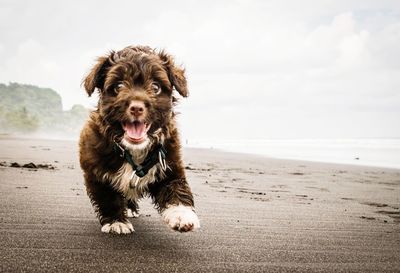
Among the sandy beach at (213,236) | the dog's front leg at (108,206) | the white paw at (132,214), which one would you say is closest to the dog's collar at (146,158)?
the dog's front leg at (108,206)

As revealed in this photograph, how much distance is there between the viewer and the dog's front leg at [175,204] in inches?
145

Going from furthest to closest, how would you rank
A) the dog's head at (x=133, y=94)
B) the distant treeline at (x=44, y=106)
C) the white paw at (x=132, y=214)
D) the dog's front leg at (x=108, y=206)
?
the distant treeline at (x=44, y=106) → the white paw at (x=132, y=214) → the dog's front leg at (x=108, y=206) → the dog's head at (x=133, y=94)

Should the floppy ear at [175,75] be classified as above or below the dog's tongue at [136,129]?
above

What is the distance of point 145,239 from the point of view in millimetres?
3797

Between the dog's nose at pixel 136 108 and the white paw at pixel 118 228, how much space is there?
1085 millimetres

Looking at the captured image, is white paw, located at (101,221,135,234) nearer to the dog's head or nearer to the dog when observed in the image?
the dog

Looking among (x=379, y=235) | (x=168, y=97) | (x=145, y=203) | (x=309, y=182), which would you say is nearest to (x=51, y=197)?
(x=145, y=203)

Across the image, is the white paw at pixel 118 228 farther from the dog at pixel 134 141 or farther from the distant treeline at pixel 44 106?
the distant treeline at pixel 44 106

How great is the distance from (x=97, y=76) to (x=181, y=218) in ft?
5.51

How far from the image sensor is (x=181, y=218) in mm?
3715

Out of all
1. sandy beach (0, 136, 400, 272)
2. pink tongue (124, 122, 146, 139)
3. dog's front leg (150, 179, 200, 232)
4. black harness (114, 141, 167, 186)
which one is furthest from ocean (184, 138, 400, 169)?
pink tongue (124, 122, 146, 139)

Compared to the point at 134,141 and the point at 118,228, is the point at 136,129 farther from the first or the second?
the point at 118,228

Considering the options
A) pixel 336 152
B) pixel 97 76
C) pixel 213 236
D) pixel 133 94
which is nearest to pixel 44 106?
pixel 336 152

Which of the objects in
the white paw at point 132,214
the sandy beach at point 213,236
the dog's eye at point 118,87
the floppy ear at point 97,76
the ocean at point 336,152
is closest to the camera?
the sandy beach at point 213,236
